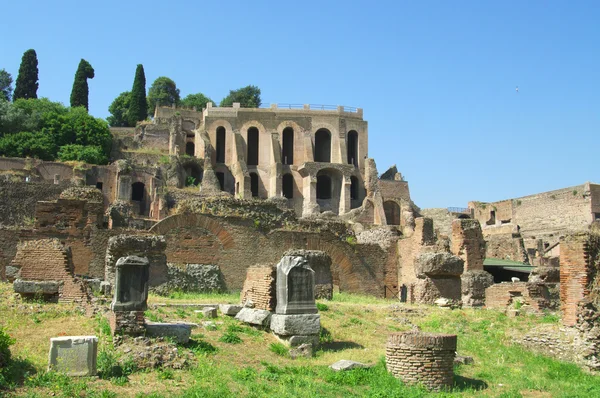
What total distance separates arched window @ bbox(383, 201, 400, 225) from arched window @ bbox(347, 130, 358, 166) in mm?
7203

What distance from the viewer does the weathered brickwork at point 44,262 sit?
1370 cm

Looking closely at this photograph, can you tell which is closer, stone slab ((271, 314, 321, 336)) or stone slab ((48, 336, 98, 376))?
stone slab ((48, 336, 98, 376))

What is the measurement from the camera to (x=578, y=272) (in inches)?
496

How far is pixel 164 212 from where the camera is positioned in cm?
3934

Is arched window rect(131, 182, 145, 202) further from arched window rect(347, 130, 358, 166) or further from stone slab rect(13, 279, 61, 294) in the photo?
stone slab rect(13, 279, 61, 294)

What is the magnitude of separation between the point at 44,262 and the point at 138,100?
6035cm

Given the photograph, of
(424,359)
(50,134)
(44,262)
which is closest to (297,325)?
(424,359)

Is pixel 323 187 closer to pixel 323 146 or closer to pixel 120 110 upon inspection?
pixel 323 146

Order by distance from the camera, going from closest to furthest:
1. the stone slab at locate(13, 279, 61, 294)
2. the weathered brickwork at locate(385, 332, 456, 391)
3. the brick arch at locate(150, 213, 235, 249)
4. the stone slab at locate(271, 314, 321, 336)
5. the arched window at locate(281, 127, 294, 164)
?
the weathered brickwork at locate(385, 332, 456, 391), the stone slab at locate(271, 314, 321, 336), the stone slab at locate(13, 279, 61, 294), the brick arch at locate(150, 213, 235, 249), the arched window at locate(281, 127, 294, 164)

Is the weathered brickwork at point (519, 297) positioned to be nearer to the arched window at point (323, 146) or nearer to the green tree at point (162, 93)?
the arched window at point (323, 146)

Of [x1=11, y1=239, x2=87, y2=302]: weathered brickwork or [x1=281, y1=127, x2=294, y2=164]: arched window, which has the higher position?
[x1=281, y1=127, x2=294, y2=164]: arched window

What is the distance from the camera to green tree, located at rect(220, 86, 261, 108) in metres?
83.1

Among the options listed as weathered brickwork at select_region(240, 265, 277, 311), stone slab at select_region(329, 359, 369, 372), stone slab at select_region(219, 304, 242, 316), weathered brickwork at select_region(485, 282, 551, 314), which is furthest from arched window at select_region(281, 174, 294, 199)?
stone slab at select_region(329, 359, 369, 372)

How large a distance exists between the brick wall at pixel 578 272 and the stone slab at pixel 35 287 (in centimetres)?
991
